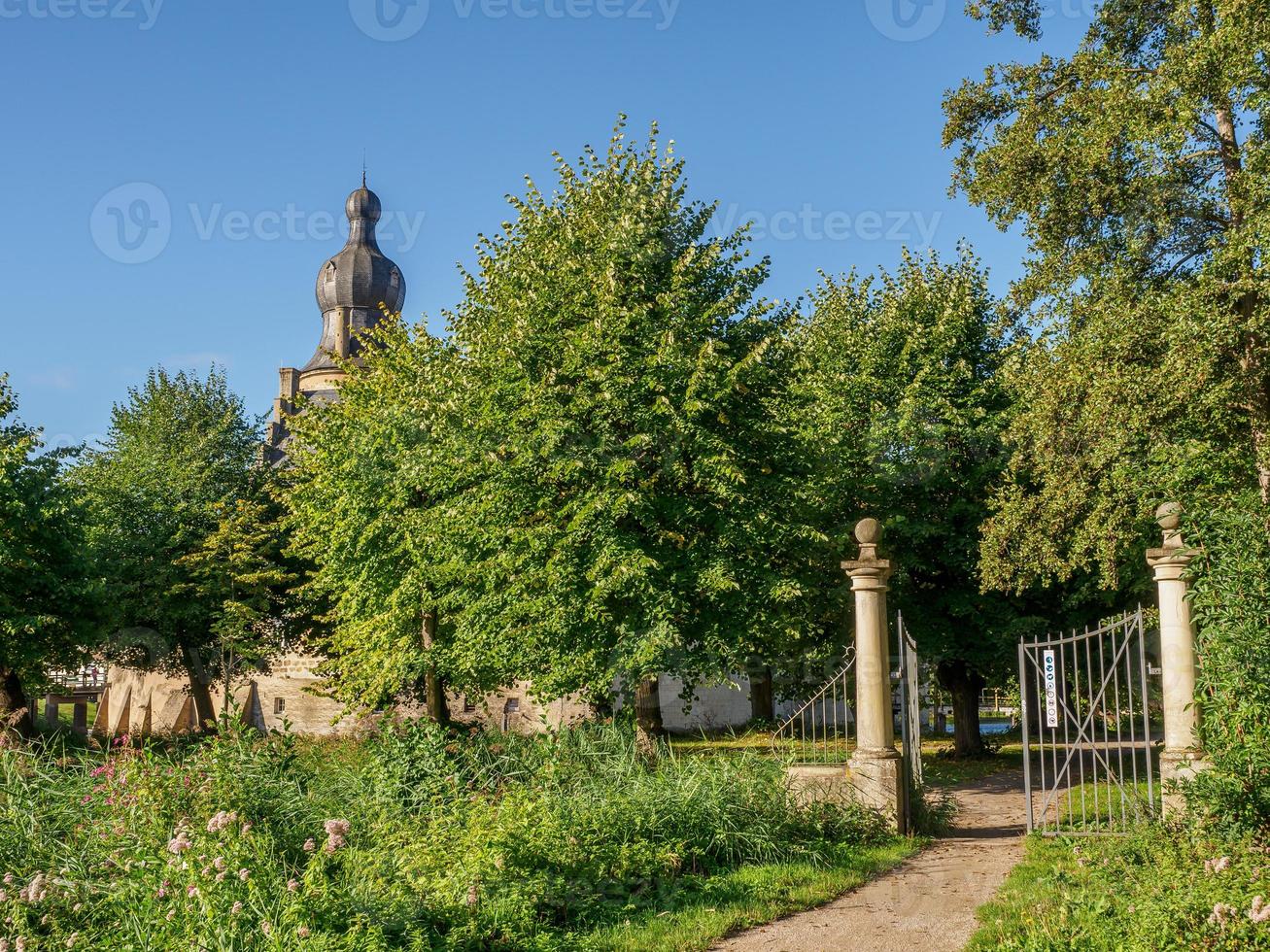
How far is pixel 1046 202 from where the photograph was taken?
16328 mm

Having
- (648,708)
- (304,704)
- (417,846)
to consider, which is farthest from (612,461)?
(304,704)

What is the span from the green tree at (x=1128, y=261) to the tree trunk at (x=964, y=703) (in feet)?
16.2

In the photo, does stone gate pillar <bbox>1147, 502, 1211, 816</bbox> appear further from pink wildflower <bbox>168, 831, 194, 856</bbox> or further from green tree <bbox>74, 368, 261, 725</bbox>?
green tree <bbox>74, 368, 261, 725</bbox>

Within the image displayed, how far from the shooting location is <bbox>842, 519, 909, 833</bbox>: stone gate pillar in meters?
10.6

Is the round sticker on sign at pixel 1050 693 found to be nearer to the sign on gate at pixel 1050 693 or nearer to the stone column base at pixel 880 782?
A: the sign on gate at pixel 1050 693

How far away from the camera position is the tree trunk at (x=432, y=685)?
790 inches

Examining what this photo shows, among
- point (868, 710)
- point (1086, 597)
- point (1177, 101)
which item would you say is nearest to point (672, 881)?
point (868, 710)

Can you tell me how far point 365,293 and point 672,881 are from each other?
5917 cm

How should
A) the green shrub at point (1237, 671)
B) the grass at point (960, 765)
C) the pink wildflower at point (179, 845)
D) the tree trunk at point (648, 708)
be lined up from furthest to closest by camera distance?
the grass at point (960, 765) < the tree trunk at point (648, 708) < the green shrub at point (1237, 671) < the pink wildflower at point (179, 845)

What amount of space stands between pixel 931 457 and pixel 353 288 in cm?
4895

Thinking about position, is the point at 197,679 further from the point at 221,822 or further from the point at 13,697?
the point at 221,822

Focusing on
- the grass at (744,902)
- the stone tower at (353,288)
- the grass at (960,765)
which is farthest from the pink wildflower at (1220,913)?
the stone tower at (353,288)

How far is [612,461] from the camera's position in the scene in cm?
1566

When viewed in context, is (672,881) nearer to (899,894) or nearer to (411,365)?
(899,894)
